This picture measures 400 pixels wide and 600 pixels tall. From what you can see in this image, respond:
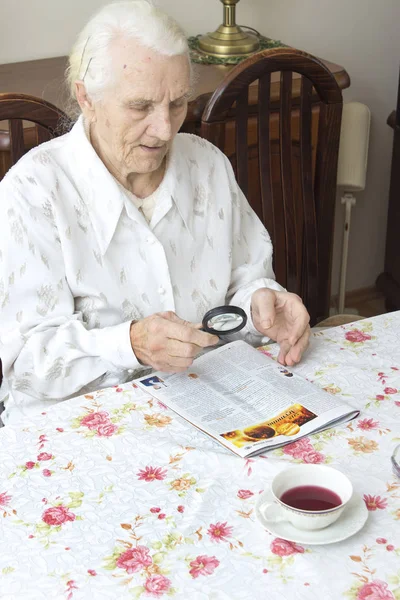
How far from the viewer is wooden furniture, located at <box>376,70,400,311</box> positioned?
2898mm

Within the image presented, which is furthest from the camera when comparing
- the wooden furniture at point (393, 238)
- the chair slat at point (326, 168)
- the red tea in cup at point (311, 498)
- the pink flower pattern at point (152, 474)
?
the wooden furniture at point (393, 238)

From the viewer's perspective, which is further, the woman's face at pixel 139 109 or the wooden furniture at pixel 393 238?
the wooden furniture at pixel 393 238

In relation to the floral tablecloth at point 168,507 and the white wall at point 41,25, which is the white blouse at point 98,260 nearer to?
the floral tablecloth at point 168,507

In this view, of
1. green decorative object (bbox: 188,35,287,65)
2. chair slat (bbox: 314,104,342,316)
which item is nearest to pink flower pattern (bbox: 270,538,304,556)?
chair slat (bbox: 314,104,342,316)

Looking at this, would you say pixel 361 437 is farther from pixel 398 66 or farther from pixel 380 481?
pixel 398 66

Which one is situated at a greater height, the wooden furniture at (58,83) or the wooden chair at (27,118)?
the wooden chair at (27,118)

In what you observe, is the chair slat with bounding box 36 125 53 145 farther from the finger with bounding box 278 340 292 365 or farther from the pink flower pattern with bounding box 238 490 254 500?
the pink flower pattern with bounding box 238 490 254 500

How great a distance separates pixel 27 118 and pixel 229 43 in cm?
95

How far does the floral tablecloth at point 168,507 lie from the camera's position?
0.96m

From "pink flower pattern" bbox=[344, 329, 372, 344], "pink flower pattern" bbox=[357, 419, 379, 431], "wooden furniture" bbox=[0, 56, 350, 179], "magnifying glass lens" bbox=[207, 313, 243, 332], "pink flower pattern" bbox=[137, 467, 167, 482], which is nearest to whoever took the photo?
"pink flower pattern" bbox=[137, 467, 167, 482]

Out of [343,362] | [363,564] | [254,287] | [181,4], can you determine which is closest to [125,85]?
[254,287]

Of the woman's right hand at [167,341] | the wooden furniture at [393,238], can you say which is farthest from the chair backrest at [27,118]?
the wooden furniture at [393,238]

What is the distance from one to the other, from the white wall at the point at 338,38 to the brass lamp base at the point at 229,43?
193 mm

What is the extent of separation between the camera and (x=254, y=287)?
1712 mm
